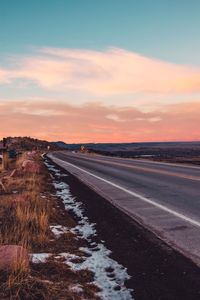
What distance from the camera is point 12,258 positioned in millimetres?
5973

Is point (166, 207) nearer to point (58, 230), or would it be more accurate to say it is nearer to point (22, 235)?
point (58, 230)

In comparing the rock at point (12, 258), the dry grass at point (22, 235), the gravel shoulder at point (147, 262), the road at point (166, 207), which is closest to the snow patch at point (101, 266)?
the gravel shoulder at point (147, 262)

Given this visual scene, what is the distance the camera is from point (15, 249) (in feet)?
20.3

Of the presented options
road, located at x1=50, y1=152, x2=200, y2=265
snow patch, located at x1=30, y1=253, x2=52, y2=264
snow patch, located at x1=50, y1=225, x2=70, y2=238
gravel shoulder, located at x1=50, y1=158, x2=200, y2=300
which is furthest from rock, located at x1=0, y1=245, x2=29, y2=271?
snow patch, located at x1=50, y1=225, x2=70, y2=238

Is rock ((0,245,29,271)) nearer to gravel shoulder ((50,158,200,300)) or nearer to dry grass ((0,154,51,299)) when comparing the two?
dry grass ((0,154,51,299))

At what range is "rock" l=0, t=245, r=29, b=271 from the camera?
5793 millimetres

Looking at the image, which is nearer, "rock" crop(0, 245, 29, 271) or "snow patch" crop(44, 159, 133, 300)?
"snow patch" crop(44, 159, 133, 300)

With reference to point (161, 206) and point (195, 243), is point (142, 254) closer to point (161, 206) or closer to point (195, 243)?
point (195, 243)

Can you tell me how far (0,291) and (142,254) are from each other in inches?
108

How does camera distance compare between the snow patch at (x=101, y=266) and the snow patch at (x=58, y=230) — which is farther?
the snow patch at (x=58, y=230)

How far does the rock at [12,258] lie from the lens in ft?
19.0

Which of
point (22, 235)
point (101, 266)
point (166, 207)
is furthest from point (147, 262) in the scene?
point (166, 207)

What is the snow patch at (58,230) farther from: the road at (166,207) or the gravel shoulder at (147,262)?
the road at (166,207)

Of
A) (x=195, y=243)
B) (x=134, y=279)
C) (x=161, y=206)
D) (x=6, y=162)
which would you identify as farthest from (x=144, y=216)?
(x=6, y=162)
